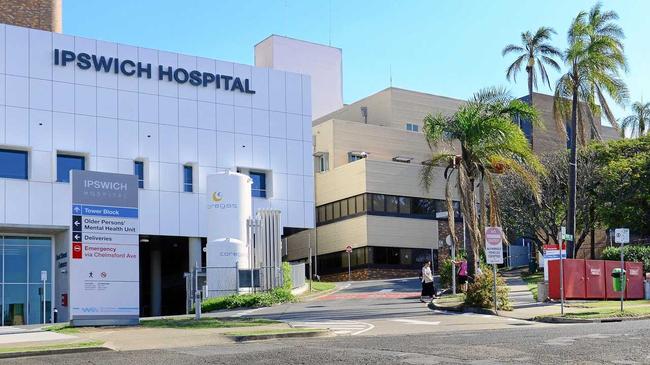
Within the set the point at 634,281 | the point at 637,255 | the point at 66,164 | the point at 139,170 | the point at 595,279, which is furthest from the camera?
the point at 139,170

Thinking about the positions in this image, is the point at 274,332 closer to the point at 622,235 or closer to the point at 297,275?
the point at 622,235

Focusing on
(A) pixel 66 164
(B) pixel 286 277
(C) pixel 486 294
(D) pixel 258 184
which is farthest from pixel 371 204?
(C) pixel 486 294

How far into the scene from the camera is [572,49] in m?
36.9

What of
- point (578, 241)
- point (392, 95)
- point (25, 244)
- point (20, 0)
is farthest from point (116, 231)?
point (392, 95)

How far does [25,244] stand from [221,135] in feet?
41.1

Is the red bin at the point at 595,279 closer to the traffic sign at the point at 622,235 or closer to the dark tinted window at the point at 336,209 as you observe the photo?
the traffic sign at the point at 622,235

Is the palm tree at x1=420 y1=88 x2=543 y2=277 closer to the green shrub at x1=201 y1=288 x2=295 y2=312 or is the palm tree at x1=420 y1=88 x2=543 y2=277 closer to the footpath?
the footpath

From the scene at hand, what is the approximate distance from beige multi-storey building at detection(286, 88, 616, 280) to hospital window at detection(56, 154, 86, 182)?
21799 mm

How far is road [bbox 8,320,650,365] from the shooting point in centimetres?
1284

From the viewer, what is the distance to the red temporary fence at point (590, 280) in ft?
100

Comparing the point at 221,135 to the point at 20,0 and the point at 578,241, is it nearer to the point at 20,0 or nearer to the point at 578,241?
the point at 20,0

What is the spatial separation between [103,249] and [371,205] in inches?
1489

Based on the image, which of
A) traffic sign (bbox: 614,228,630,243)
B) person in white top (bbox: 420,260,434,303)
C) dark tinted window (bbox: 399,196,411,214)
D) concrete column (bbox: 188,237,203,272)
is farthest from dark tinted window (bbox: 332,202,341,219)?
traffic sign (bbox: 614,228,630,243)

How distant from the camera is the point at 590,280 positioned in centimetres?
3189
